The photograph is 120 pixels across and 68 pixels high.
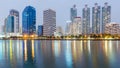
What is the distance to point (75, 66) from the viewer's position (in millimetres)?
31125

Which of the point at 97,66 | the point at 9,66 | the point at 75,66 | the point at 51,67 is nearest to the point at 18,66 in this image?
the point at 9,66

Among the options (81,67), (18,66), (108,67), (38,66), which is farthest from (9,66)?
Answer: (108,67)

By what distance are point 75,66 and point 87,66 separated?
1336 mm

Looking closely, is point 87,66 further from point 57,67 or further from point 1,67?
point 1,67

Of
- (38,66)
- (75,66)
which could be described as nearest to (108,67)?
(75,66)

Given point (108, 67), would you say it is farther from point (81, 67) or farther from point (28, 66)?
point (28, 66)

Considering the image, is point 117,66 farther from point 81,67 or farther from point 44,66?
point 44,66

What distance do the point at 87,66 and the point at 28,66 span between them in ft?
21.7

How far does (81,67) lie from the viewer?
30.4 meters

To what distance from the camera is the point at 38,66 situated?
31.6 meters

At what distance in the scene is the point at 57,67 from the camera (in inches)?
1195

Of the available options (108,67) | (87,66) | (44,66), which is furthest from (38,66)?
(108,67)

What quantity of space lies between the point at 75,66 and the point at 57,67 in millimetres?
2145

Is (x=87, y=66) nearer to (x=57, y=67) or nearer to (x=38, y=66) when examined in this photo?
(x=57, y=67)
